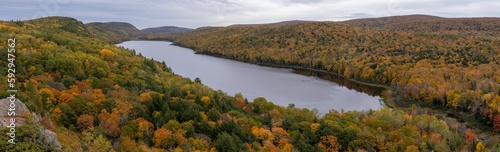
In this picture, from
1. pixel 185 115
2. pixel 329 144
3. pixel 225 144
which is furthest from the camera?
pixel 329 144

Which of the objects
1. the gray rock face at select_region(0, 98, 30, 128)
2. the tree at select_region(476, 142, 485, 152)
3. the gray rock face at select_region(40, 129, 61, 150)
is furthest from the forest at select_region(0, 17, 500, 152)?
the gray rock face at select_region(0, 98, 30, 128)

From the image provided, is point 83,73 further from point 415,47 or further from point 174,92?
point 415,47

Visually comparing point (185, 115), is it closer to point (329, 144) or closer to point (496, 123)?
point (329, 144)

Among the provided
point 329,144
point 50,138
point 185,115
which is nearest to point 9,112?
point 50,138

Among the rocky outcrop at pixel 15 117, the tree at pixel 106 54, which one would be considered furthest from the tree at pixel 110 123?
the tree at pixel 106 54

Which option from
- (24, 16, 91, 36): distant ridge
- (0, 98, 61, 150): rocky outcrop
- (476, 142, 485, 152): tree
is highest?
(24, 16, 91, 36): distant ridge

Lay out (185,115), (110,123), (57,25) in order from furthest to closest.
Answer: (57,25), (185,115), (110,123)

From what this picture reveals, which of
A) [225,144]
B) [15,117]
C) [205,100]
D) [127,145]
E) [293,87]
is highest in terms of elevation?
[15,117]

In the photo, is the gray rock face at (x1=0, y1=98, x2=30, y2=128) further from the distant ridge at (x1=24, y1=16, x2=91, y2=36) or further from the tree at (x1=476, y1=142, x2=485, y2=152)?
the distant ridge at (x1=24, y1=16, x2=91, y2=36)

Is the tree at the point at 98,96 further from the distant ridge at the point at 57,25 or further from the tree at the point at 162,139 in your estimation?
the distant ridge at the point at 57,25
